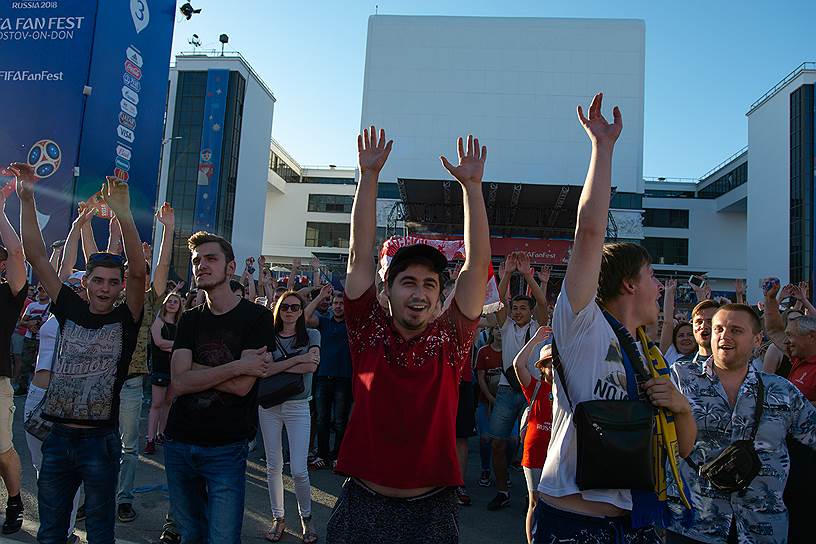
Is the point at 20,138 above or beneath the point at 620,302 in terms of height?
above

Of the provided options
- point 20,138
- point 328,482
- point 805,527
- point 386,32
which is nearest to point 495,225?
point 386,32

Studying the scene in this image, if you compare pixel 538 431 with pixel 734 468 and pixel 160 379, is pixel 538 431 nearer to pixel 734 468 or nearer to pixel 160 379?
pixel 734 468

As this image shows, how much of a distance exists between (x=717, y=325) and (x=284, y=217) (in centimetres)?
6059

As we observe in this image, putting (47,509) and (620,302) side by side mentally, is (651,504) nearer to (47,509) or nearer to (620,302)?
(620,302)

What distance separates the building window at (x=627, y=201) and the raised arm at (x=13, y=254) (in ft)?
113

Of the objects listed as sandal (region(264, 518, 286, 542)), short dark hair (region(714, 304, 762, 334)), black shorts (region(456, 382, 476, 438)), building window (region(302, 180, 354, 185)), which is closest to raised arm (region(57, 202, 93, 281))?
sandal (region(264, 518, 286, 542))

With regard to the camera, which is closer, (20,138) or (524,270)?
(524,270)

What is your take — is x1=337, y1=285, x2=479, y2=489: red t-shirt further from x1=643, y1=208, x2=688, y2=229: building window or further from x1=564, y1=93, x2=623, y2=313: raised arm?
x1=643, y1=208, x2=688, y2=229: building window

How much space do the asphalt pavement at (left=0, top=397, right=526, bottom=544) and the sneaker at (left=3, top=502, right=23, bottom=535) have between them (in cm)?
6

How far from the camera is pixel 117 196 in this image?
3.82m

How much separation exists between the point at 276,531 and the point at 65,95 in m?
14.1

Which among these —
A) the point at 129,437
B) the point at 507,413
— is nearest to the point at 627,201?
the point at 507,413

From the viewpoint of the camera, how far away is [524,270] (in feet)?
14.3

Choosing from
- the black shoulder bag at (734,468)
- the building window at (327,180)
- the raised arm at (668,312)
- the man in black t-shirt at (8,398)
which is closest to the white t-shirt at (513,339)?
the raised arm at (668,312)
